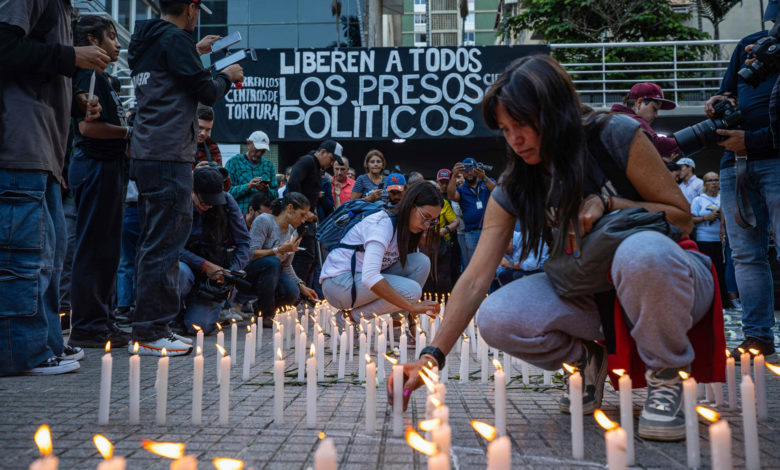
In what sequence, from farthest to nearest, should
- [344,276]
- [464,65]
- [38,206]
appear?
[464,65], [344,276], [38,206]

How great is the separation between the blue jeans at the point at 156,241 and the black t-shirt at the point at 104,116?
495 millimetres

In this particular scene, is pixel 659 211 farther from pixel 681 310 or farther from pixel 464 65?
pixel 464 65

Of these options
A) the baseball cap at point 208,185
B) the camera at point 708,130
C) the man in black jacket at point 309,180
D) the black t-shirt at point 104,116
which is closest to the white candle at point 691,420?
the camera at point 708,130

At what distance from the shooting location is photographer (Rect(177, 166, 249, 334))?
6.26m

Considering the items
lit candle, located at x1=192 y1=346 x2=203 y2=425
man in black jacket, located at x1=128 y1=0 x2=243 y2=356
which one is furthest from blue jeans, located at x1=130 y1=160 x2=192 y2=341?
lit candle, located at x1=192 y1=346 x2=203 y2=425

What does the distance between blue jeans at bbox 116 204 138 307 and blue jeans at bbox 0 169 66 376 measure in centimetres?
309

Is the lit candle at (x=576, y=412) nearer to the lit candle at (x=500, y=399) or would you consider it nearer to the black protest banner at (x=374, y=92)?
the lit candle at (x=500, y=399)

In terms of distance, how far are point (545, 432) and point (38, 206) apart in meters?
3.06

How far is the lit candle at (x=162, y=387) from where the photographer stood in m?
2.53

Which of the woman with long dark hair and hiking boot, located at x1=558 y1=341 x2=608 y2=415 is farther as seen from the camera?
hiking boot, located at x1=558 y1=341 x2=608 y2=415

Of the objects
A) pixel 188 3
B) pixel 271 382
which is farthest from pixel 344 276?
pixel 188 3

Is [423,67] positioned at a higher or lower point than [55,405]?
higher

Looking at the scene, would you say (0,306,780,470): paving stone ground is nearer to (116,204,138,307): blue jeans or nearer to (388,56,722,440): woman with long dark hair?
(388,56,722,440): woman with long dark hair

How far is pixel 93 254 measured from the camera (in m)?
4.80
